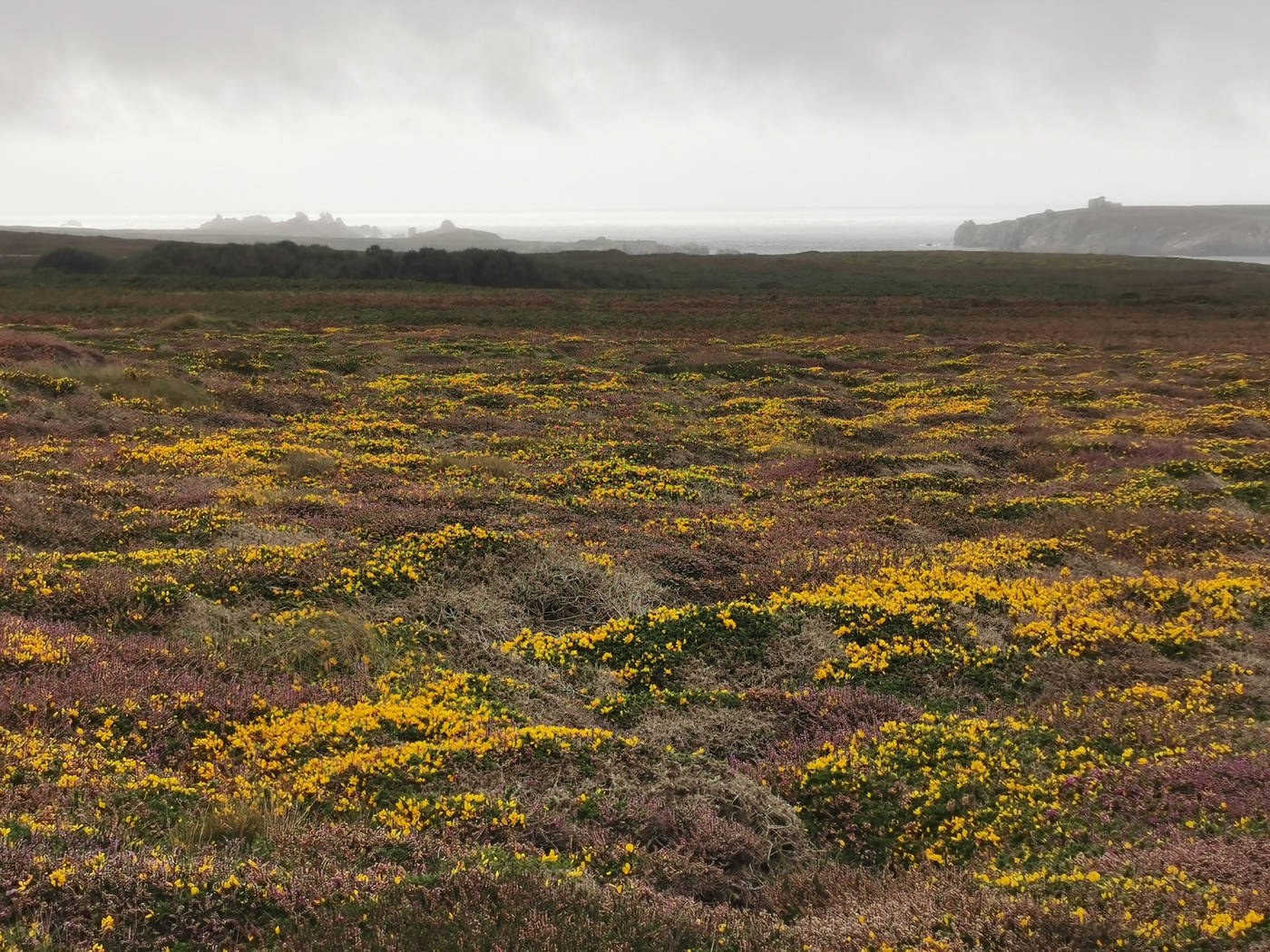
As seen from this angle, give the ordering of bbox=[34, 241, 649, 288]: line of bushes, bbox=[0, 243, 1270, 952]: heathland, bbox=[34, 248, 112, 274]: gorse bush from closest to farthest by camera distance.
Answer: bbox=[0, 243, 1270, 952]: heathland, bbox=[34, 248, 112, 274]: gorse bush, bbox=[34, 241, 649, 288]: line of bushes

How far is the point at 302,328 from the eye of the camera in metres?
51.1

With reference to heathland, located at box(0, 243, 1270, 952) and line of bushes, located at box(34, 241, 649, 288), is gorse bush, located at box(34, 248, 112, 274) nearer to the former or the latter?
line of bushes, located at box(34, 241, 649, 288)

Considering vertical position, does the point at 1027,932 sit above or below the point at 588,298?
below

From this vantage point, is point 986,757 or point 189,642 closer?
point 986,757

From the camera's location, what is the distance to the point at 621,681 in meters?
9.73

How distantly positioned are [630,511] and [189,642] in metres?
9.28

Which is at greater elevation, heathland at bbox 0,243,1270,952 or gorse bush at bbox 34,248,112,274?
gorse bush at bbox 34,248,112,274

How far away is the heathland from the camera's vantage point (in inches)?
207

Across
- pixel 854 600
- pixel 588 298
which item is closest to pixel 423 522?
pixel 854 600

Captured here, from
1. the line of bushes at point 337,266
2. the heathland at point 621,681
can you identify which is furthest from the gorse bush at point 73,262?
the heathland at point 621,681

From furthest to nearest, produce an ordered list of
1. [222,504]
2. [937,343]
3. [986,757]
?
[937,343] < [222,504] < [986,757]

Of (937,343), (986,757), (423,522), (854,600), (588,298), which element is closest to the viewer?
(986,757)

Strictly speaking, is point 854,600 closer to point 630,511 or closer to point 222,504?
point 630,511

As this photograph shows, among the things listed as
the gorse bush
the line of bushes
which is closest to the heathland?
the line of bushes
